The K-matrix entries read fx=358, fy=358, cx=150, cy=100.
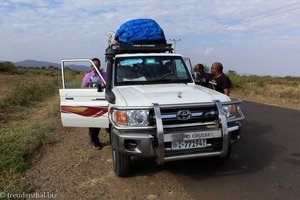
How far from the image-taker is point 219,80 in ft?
25.3

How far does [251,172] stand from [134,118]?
2.19 meters

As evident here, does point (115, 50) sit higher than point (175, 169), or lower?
higher

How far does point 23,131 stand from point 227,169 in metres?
5.60

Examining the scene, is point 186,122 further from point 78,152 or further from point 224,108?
point 78,152

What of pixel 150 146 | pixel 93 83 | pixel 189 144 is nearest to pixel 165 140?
pixel 150 146

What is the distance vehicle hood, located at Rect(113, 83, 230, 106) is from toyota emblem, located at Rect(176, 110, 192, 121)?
0.14m

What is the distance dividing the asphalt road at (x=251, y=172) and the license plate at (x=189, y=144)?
2.02 feet

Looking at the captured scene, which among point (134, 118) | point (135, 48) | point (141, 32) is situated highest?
point (141, 32)

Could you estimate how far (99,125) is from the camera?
6672 millimetres

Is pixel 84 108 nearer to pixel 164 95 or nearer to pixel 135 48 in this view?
pixel 135 48

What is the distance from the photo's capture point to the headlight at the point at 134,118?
16.4 ft

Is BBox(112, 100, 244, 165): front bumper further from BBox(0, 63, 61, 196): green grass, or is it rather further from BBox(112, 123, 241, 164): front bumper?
BBox(0, 63, 61, 196): green grass

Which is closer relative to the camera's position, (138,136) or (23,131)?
(138,136)

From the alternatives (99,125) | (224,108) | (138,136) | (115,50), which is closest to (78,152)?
(99,125)
